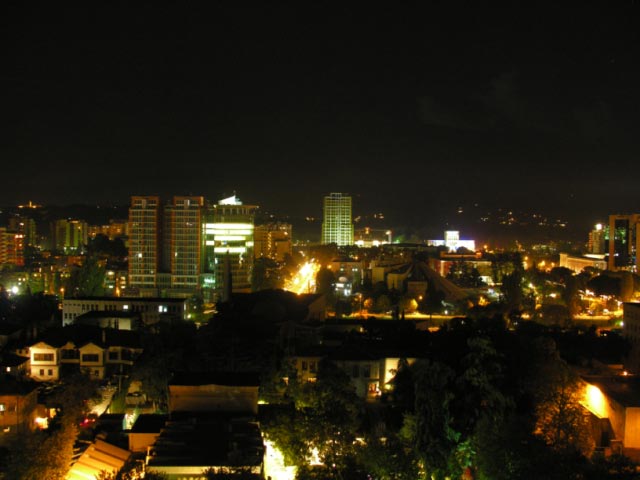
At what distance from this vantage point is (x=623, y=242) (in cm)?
2580

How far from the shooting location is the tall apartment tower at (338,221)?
43.2 meters

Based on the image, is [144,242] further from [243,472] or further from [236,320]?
[243,472]

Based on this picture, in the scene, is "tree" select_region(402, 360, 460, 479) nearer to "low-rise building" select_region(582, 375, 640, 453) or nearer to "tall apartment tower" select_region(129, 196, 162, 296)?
"low-rise building" select_region(582, 375, 640, 453)

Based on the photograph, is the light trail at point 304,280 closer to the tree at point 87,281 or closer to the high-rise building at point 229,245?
the high-rise building at point 229,245

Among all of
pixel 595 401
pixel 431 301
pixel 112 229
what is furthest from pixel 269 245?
Result: pixel 595 401

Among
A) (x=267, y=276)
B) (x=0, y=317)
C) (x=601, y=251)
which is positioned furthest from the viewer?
(x=601, y=251)

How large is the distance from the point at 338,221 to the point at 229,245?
24159mm

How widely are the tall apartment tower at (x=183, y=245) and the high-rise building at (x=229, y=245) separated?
471mm

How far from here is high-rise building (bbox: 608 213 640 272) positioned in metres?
24.5

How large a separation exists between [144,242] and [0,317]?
18.5 feet

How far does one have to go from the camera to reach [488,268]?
25078mm

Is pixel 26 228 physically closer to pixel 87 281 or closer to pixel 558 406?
pixel 87 281

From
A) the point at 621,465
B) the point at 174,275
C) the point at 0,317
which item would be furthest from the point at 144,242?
the point at 621,465

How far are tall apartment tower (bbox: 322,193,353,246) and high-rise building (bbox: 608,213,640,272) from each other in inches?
781
